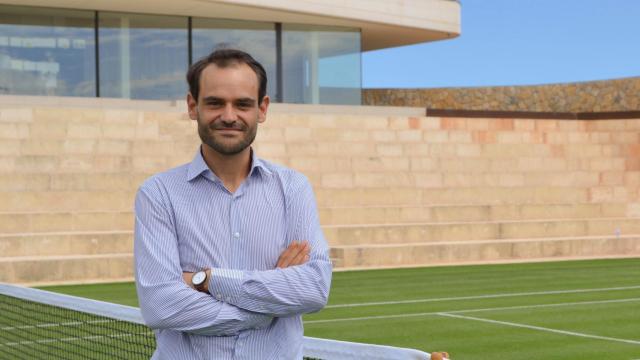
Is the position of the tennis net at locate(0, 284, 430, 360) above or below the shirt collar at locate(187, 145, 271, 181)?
below

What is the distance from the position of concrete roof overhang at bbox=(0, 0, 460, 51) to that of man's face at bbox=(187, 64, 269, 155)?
31.1m

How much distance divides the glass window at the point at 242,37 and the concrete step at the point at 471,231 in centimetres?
1257

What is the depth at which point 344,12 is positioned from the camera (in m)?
38.2

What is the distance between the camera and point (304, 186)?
3.96 metres

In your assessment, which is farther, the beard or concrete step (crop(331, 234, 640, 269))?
concrete step (crop(331, 234, 640, 269))

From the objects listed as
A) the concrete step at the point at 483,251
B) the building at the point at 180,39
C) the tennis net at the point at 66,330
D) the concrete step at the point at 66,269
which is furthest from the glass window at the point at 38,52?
the tennis net at the point at 66,330

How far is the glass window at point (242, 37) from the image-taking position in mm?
37406

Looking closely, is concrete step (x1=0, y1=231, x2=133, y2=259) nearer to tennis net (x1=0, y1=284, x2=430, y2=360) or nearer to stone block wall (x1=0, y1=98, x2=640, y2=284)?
stone block wall (x1=0, y1=98, x2=640, y2=284)

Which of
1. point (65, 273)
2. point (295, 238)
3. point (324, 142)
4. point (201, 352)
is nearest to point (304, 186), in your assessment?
point (295, 238)

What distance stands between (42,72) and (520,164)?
46.0ft

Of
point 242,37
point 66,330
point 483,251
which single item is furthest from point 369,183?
point 66,330

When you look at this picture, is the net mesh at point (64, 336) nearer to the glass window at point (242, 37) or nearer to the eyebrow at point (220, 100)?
the eyebrow at point (220, 100)

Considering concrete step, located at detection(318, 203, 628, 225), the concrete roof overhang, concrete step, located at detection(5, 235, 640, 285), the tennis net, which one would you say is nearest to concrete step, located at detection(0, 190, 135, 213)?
concrete step, located at detection(5, 235, 640, 285)

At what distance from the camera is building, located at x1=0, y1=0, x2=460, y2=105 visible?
34.5 metres
